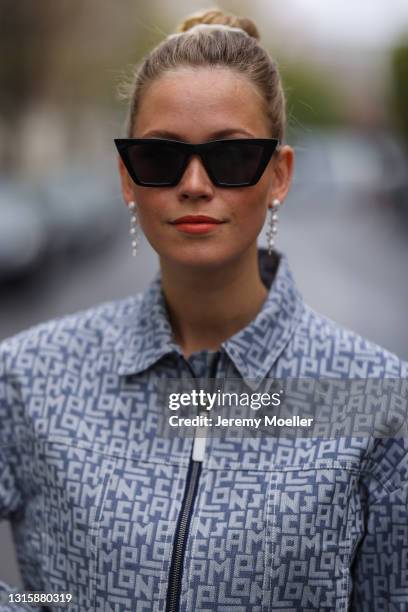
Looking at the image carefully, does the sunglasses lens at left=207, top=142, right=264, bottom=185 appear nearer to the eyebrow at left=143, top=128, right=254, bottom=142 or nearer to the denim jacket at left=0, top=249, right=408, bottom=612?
the eyebrow at left=143, top=128, right=254, bottom=142

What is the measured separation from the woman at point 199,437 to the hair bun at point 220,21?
9 cm

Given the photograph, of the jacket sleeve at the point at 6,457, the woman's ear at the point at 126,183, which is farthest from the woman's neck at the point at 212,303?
the jacket sleeve at the point at 6,457

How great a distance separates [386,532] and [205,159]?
103cm

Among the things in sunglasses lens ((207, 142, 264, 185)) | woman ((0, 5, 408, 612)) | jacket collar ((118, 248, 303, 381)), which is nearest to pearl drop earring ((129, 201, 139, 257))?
woman ((0, 5, 408, 612))

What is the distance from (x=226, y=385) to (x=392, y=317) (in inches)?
367

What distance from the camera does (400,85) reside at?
28.9m

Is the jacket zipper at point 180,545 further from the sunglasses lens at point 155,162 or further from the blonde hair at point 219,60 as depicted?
the blonde hair at point 219,60

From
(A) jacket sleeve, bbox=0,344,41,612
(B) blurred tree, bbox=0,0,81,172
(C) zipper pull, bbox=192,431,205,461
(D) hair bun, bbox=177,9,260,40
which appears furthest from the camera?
(B) blurred tree, bbox=0,0,81,172

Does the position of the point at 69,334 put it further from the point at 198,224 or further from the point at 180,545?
the point at 180,545

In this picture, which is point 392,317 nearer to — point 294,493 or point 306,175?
point 294,493

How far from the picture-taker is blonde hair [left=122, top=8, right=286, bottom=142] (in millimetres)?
2176

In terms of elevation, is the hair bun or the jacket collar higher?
the hair bun

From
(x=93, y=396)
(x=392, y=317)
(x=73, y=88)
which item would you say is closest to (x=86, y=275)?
(x=392, y=317)

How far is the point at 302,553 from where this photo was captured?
2023 millimetres
